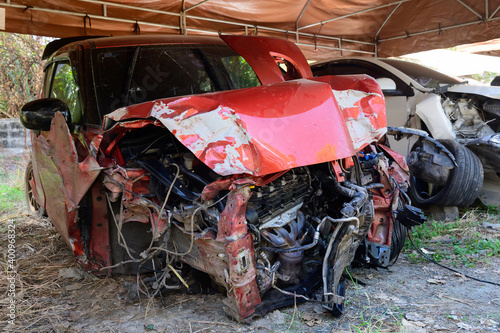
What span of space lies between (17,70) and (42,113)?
21.0 feet

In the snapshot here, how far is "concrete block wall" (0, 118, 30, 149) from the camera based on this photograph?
7715 millimetres

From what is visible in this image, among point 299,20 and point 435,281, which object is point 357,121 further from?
point 299,20

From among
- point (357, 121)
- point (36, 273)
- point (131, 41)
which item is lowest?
point (36, 273)

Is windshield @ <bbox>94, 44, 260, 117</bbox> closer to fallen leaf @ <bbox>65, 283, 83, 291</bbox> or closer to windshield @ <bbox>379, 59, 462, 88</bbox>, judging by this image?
fallen leaf @ <bbox>65, 283, 83, 291</bbox>

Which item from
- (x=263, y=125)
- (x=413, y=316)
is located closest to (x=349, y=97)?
(x=263, y=125)

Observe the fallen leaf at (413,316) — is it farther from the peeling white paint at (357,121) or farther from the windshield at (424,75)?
the windshield at (424,75)

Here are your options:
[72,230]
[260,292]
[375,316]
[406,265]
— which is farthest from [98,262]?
A: [406,265]

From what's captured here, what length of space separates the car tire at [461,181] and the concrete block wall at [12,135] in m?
7.14

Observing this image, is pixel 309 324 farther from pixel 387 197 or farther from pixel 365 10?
pixel 365 10

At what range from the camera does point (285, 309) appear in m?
2.58

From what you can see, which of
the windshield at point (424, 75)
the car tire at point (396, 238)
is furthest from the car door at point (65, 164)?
the windshield at point (424, 75)

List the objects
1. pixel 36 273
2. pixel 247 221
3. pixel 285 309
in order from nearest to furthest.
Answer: pixel 247 221, pixel 285 309, pixel 36 273

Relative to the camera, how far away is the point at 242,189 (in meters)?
2.23

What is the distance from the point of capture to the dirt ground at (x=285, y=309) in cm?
242
